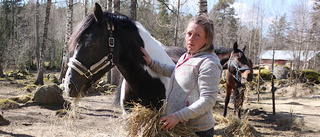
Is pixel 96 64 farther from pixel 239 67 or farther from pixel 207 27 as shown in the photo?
pixel 239 67

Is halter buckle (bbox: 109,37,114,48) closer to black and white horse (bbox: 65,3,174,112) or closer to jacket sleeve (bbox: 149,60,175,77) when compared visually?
black and white horse (bbox: 65,3,174,112)

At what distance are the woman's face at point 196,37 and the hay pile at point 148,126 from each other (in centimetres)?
59

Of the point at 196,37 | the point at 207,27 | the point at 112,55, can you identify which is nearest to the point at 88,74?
the point at 112,55

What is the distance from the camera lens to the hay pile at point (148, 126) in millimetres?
1328

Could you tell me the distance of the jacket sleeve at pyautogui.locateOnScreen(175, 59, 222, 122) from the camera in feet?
4.33

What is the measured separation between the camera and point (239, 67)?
501 cm

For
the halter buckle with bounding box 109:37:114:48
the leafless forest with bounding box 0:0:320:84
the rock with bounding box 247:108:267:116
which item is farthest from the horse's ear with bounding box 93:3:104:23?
the leafless forest with bounding box 0:0:320:84

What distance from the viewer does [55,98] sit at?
627cm

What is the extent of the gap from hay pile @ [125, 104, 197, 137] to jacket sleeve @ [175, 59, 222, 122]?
0.12 meters

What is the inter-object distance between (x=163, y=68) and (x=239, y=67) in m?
3.71

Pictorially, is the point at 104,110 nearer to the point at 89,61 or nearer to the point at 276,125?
the point at 89,61

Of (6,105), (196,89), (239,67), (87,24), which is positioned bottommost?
(6,105)

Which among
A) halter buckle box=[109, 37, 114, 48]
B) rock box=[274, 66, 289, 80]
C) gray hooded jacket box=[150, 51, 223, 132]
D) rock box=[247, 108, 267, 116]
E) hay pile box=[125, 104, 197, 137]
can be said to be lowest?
rock box=[247, 108, 267, 116]

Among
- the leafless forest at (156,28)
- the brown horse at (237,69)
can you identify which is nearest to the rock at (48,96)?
the brown horse at (237,69)
